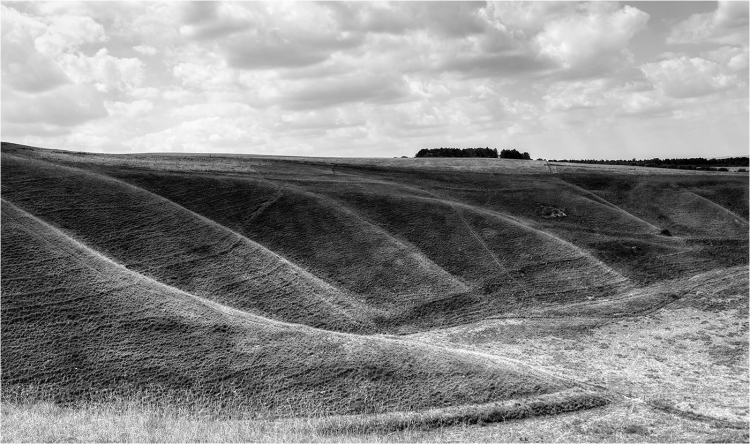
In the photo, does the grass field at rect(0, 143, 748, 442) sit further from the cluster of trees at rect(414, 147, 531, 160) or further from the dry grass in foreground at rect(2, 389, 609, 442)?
the cluster of trees at rect(414, 147, 531, 160)

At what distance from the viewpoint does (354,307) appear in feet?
139

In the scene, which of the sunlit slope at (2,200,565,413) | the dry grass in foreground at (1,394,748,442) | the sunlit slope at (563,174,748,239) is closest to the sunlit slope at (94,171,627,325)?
the sunlit slope at (2,200,565,413)

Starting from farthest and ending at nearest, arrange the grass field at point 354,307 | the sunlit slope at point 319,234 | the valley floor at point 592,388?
the sunlit slope at point 319,234 → the grass field at point 354,307 → the valley floor at point 592,388

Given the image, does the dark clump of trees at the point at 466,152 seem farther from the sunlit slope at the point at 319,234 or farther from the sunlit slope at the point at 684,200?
the sunlit slope at the point at 319,234

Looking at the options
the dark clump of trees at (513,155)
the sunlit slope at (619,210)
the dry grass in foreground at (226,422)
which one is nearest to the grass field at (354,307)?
the dry grass in foreground at (226,422)

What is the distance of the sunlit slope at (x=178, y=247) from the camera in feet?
135

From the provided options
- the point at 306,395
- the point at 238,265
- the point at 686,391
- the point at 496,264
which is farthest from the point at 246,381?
the point at 496,264

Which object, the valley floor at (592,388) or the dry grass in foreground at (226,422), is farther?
the valley floor at (592,388)

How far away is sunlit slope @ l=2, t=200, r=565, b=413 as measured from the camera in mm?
26844

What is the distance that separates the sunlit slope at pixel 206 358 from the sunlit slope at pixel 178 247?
18.6 feet

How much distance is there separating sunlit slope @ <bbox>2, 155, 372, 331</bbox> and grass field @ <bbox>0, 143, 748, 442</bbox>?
0.22 metres

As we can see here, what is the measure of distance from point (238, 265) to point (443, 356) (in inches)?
835

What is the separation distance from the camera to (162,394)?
26.6m

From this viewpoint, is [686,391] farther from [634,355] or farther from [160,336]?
[160,336]
